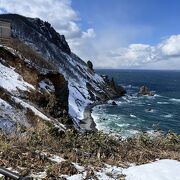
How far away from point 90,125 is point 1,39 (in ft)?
68.6

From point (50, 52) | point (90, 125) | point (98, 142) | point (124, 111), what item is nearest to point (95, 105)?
point (124, 111)

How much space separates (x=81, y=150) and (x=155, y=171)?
2.02 m

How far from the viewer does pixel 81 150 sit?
29.5 feet

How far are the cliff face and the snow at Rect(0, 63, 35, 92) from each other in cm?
803

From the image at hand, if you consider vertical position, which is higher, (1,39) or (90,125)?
(1,39)

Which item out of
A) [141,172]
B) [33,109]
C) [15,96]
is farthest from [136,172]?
[15,96]

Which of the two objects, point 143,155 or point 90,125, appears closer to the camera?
point 143,155

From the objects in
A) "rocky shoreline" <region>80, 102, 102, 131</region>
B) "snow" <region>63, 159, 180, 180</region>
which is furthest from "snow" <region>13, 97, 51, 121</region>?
"snow" <region>63, 159, 180, 180</region>

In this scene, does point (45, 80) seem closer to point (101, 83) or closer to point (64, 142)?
point (64, 142)

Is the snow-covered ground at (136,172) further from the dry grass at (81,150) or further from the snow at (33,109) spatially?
the snow at (33,109)

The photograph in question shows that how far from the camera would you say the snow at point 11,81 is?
3278 centimetres

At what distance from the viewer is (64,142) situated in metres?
9.43

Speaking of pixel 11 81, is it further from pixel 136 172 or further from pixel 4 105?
pixel 136 172

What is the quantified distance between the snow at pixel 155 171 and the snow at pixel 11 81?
2510cm
